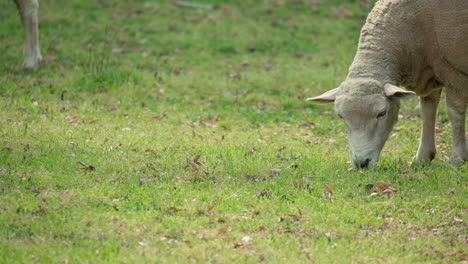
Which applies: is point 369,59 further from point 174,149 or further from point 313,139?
point 174,149

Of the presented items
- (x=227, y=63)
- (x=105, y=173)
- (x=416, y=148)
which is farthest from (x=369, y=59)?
(x=227, y=63)

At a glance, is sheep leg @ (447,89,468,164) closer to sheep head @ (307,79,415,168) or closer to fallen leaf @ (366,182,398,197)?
sheep head @ (307,79,415,168)

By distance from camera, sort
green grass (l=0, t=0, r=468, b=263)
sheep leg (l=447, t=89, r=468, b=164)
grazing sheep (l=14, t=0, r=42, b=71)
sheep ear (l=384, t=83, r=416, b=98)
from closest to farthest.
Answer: green grass (l=0, t=0, r=468, b=263)
sheep ear (l=384, t=83, r=416, b=98)
sheep leg (l=447, t=89, r=468, b=164)
grazing sheep (l=14, t=0, r=42, b=71)

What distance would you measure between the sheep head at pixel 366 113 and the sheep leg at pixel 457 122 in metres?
0.75

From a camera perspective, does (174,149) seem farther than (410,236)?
Yes

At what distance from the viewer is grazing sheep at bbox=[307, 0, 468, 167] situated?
251 inches

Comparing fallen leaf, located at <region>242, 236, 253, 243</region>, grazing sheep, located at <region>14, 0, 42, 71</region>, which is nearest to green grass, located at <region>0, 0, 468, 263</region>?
fallen leaf, located at <region>242, 236, 253, 243</region>

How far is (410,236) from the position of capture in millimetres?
5184

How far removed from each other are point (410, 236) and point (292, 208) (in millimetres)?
1049

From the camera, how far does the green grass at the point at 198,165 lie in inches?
194

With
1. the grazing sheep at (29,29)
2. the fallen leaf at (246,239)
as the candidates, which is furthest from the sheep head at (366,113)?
the grazing sheep at (29,29)

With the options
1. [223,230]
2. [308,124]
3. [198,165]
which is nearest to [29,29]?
[308,124]

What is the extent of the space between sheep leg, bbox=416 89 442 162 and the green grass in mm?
219

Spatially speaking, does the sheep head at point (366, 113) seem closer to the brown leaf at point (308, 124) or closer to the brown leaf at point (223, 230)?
the brown leaf at point (223, 230)
